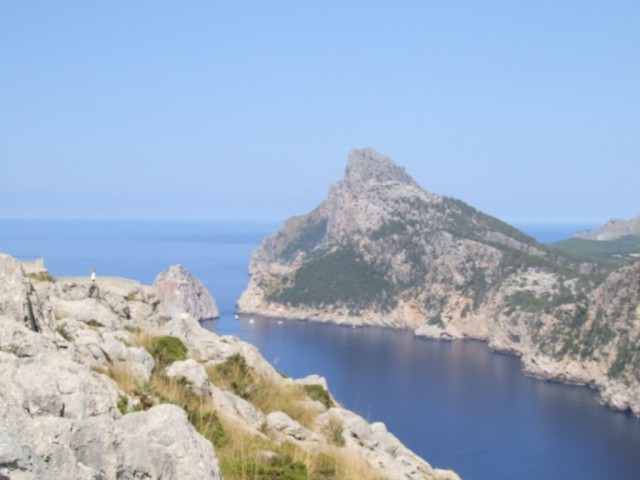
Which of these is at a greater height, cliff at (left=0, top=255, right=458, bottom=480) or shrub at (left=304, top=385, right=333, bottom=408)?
cliff at (left=0, top=255, right=458, bottom=480)

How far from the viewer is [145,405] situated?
791 centimetres

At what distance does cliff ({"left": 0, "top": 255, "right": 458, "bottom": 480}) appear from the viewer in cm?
493

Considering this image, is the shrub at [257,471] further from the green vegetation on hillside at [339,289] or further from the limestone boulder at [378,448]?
the green vegetation on hillside at [339,289]

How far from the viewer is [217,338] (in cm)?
1534

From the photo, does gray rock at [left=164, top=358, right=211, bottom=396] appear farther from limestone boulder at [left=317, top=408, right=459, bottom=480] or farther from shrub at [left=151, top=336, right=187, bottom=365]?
limestone boulder at [left=317, top=408, right=459, bottom=480]

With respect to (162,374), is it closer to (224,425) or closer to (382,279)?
(224,425)

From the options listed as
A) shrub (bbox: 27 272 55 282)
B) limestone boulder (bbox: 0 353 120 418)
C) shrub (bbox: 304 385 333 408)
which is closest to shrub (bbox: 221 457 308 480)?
limestone boulder (bbox: 0 353 120 418)

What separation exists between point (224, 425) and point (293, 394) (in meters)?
4.84

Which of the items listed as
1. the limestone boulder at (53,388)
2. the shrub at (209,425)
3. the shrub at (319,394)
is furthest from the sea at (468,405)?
the limestone boulder at (53,388)

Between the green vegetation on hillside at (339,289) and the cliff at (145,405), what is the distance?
163707mm

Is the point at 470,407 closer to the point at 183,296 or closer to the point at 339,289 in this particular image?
the point at 183,296

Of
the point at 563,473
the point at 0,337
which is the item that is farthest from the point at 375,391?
the point at 0,337

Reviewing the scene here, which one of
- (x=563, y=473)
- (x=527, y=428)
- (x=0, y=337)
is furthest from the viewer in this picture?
(x=527, y=428)

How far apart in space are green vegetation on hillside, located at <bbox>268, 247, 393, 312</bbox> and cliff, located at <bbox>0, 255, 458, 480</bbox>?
163707mm
